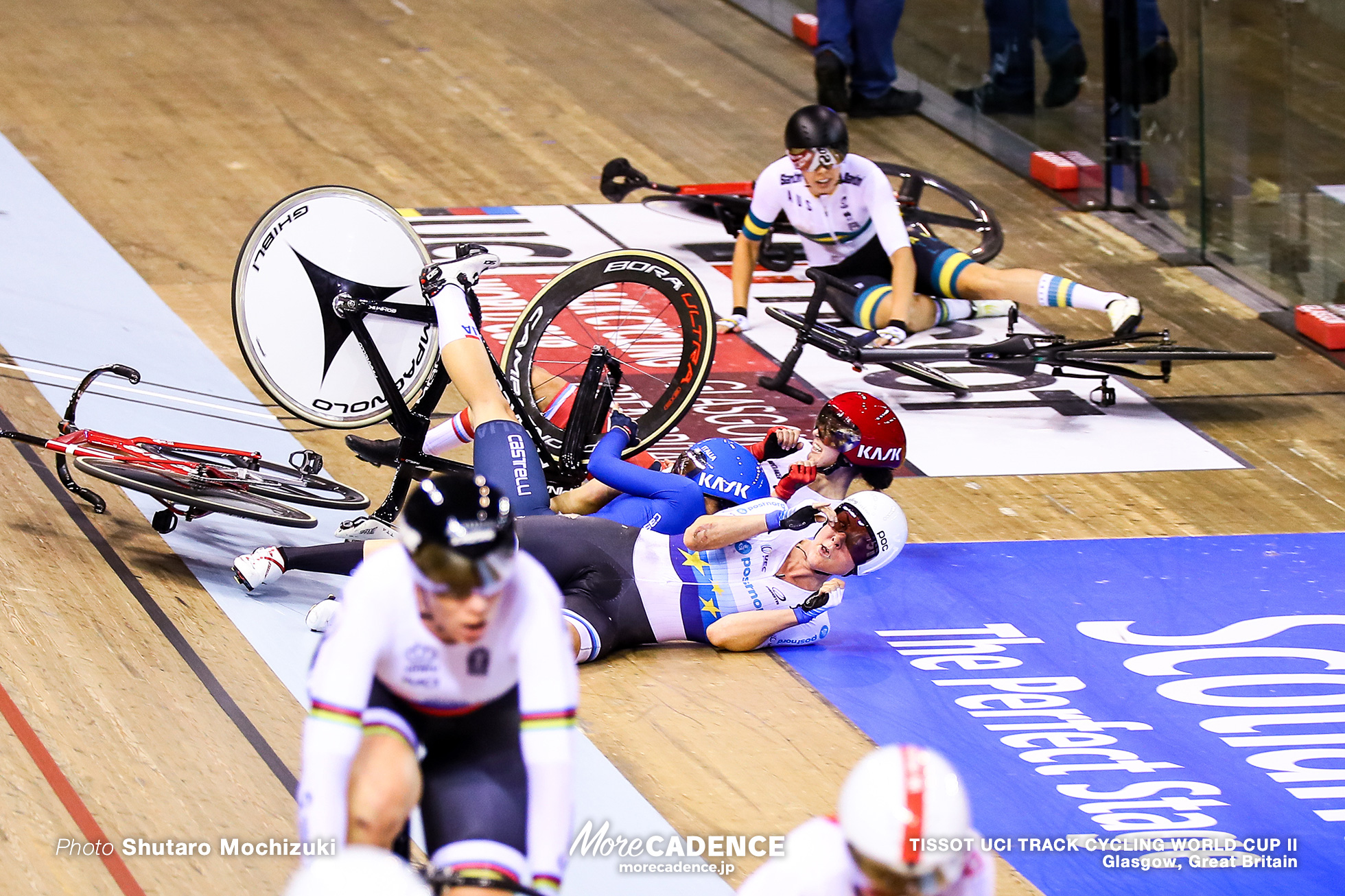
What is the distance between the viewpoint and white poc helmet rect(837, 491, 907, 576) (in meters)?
4.86

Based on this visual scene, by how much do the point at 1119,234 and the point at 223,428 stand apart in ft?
18.1

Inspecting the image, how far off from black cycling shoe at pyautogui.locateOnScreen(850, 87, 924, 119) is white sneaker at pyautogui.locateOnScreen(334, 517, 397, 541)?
6.45m

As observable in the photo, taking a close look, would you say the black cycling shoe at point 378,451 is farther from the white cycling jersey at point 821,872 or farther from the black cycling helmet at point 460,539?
the white cycling jersey at point 821,872

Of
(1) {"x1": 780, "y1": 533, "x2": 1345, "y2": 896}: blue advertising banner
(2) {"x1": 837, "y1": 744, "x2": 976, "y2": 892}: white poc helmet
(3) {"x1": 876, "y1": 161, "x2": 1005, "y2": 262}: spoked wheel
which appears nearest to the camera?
(2) {"x1": 837, "y1": 744, "x2": 976, "y2": 892}: white poc helmet

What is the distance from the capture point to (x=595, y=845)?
3967mm

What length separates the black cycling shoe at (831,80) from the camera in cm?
1068

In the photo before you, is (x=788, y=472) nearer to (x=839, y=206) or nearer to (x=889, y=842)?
(x=839, y=206)

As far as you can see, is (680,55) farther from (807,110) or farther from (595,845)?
(595,845)

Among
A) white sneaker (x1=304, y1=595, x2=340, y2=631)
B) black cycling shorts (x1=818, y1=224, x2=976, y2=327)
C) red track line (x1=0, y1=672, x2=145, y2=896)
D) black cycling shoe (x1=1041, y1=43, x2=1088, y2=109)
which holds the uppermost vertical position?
black cycling shoe (x1=1041, y1=43, x2=1088, y2=109)

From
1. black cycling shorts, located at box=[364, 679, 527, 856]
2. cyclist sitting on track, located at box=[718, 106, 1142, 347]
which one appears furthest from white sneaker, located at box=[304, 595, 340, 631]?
cyclist sitting on track, located at box=[718, 106, 1142, 347]

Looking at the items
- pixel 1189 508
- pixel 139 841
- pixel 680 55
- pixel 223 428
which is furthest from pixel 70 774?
pixel 680 55

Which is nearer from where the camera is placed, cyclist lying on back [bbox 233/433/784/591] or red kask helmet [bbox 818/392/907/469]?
cyclist lying on back [bbox 233/433/784/591]

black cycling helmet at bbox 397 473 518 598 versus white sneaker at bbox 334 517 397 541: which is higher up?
black cycling helmet at bbox 397 473 518 598

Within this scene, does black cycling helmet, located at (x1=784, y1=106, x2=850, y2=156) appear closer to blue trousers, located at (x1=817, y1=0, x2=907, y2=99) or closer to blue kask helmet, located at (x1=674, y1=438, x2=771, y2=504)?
blue kask helmet, located at (x1=674, y1=438, x2=771, y2=504)
